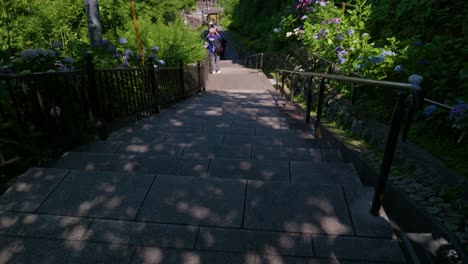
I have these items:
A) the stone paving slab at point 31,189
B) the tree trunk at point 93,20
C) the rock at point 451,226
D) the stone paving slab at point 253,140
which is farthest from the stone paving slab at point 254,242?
the tree trunk at point 93,20

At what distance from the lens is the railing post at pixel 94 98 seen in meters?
3.24

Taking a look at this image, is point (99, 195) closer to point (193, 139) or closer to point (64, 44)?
point (193, 139)

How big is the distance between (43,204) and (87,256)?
0.68 metres

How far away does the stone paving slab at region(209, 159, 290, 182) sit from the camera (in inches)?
96.6

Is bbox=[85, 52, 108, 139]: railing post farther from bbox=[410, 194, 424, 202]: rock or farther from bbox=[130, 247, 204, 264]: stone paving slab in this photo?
bbox=[410, 194, 424, 202]: rock

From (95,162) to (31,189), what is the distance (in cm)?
63

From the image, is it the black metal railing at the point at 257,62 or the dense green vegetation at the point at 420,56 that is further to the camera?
the black metal railing at the point at 257,62

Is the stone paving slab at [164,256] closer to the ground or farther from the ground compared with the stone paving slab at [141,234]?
closer to the ground

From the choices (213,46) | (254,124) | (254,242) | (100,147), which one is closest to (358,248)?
(254,242)

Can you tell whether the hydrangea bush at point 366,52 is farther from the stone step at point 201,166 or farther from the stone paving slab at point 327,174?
the stone step at point 201,166

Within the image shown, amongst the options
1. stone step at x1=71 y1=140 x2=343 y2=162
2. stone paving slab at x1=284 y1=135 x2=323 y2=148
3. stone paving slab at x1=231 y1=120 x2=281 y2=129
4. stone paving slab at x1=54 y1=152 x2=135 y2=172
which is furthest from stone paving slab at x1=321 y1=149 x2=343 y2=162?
stone paving slab at x1=54 y1=152 x2=135 y2=172

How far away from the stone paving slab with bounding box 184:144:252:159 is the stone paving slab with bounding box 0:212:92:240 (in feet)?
4.78

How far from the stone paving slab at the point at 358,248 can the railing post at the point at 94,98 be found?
9.61 feet

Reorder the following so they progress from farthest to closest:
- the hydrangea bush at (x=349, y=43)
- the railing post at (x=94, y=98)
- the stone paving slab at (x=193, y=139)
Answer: the hydrangea bush at (x=349, y=43), the stone paving slab at (x=193, y=139), the railing post at (x=94, y=98)
